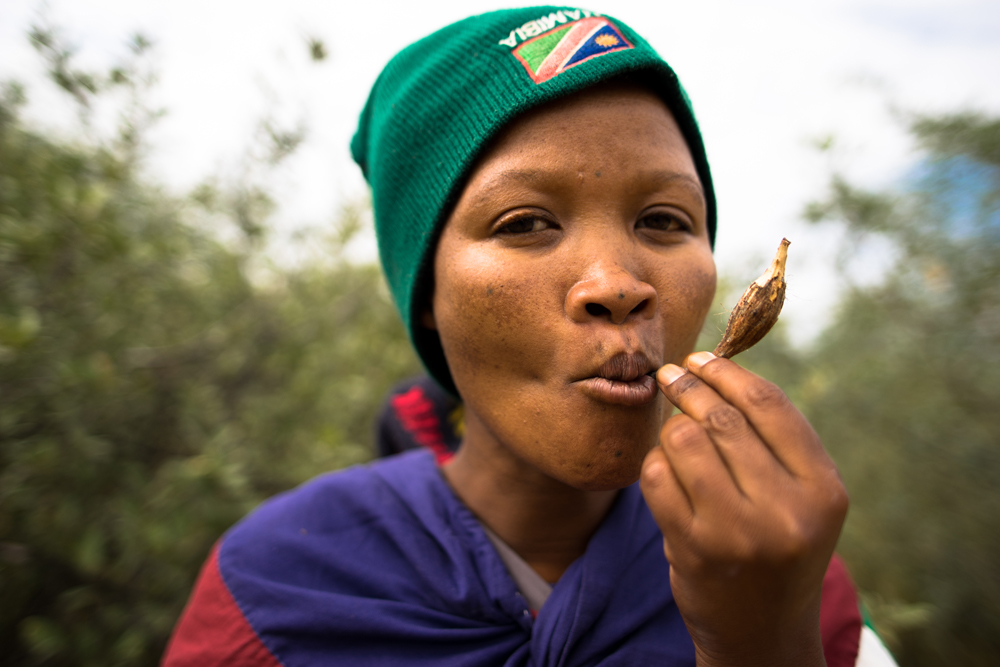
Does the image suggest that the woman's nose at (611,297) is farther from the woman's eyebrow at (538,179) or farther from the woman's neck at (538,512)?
the woman's neck at (538,512)

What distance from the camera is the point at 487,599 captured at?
1.29 m

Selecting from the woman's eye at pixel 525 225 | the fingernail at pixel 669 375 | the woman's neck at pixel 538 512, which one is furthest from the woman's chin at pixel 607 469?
the woman's eye at pixel 525 225

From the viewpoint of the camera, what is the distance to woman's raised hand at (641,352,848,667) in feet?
2.42

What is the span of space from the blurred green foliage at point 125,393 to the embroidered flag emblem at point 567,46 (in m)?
1.73

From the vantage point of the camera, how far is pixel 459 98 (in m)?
1.32

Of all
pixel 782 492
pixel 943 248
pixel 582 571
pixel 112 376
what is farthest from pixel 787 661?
pixel 943 248

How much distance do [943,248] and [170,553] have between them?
3.88 meters

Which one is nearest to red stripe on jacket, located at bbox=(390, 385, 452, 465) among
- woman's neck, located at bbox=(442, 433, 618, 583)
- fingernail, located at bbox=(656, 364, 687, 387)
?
woman's neck, located at bbox=(442, 433, 618, 583)

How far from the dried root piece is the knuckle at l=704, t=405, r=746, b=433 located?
0.59ft

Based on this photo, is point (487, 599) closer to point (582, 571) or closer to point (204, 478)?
point (582, 571)

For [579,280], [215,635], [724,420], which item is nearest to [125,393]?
[215,635]

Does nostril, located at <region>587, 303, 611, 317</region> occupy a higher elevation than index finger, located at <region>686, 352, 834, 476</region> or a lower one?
higher

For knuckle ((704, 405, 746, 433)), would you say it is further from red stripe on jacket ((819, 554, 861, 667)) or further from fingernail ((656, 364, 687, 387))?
red stripe on jacket ((819, 554, 861, 667))

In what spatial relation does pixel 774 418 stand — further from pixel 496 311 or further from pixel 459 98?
pixel 459 98
